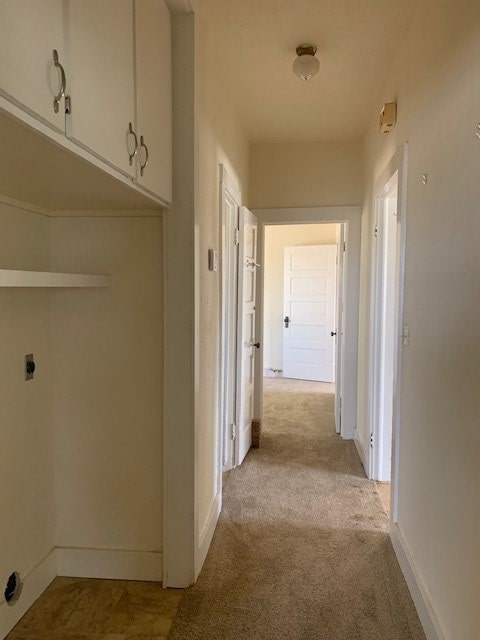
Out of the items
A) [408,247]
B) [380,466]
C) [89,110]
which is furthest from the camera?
[380,466]

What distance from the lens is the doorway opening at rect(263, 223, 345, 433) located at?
644cm

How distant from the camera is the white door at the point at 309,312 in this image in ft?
21.1

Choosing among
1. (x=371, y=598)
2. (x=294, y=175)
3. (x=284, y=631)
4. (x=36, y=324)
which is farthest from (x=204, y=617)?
(x=294, y=175)

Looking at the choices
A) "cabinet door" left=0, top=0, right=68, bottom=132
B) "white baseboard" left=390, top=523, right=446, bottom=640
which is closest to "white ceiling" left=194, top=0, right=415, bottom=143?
"cabinet door" left=0, top=0, right=68, bottom=132

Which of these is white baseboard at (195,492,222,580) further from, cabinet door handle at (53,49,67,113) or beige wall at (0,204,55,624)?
cabinet door handle at (53,49,67,113)

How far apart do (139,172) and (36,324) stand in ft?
2.77

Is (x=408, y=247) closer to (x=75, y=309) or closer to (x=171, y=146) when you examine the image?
(x=171, y=146)

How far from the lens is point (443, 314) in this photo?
1.60 metres

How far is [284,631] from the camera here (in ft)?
5.66

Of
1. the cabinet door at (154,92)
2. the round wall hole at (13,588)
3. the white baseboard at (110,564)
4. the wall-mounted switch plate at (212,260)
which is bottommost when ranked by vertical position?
the white baseboard at (110,564)

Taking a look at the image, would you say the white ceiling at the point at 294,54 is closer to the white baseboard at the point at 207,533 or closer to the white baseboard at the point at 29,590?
the white baseboard at the point at 207,533

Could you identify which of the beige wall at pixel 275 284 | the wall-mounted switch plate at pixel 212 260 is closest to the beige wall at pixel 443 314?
the wall-mounted switch plate at pixel 212 260

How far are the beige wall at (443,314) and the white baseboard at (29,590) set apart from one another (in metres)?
1.62

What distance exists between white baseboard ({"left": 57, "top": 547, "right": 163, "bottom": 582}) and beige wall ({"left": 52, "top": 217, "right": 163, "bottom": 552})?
3cm
